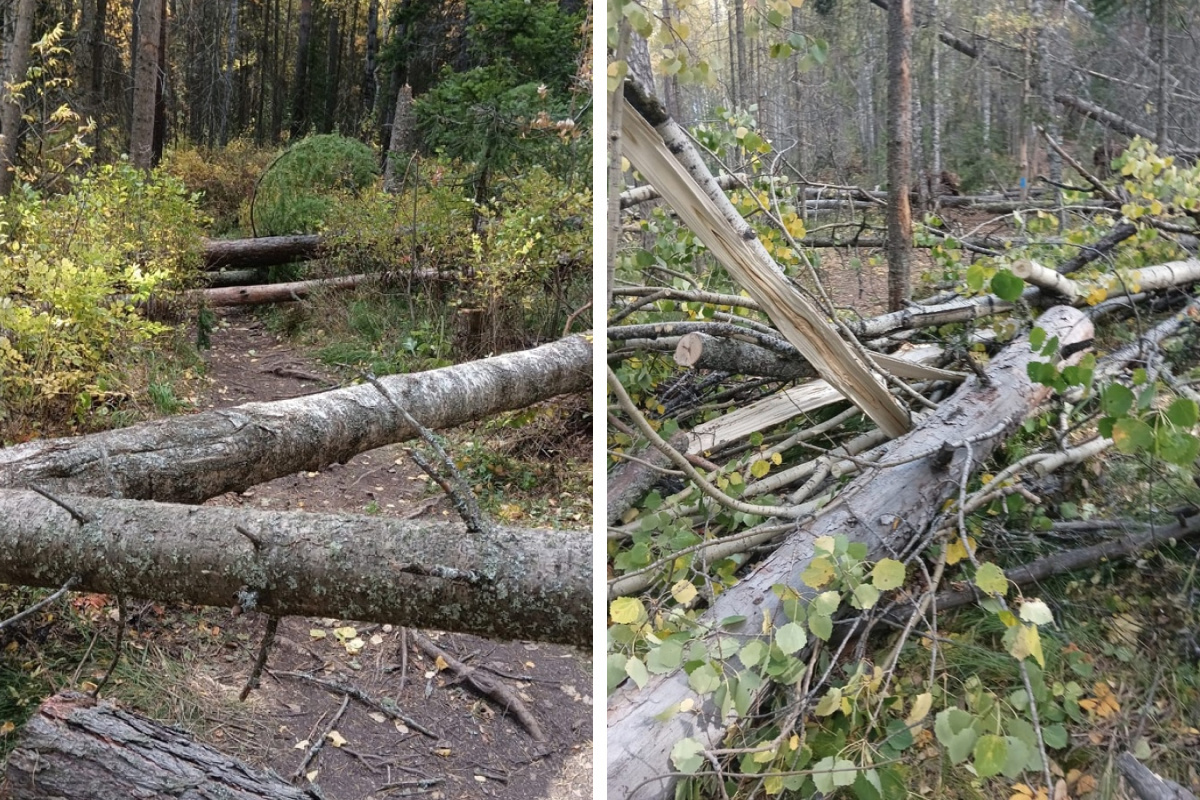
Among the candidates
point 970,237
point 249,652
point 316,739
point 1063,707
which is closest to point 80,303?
point 249,652

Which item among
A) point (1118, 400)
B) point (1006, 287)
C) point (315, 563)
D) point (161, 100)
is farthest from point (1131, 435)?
point (161, 100)

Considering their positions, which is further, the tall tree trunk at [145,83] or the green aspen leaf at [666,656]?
the tall tree trunk at [145,83]

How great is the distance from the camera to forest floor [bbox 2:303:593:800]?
4.09 feet

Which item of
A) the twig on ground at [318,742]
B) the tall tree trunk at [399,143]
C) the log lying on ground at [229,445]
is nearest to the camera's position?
the log lying on ground at [229,445]

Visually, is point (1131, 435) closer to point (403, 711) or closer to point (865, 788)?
point (865, 788)

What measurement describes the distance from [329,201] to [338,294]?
494mm

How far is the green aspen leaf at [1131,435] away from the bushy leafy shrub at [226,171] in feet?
12.0

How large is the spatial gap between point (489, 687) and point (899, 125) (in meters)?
1.35

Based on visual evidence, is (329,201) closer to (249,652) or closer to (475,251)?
(475,251)

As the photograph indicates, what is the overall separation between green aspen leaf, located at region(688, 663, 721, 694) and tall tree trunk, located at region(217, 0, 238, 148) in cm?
377

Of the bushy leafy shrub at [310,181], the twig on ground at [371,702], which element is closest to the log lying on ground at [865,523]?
the twig on ground at [371,702]

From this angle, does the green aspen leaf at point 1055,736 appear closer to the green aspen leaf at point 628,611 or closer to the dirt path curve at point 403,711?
the green aspen leaf at point 628,611

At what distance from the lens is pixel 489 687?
1.58 m

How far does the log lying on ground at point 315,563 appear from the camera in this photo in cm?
74
